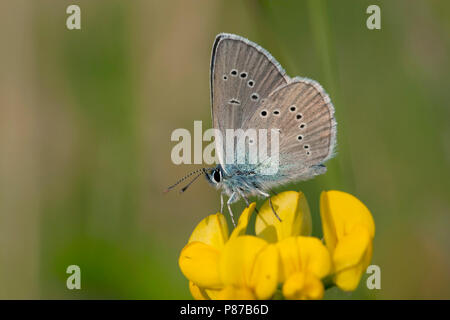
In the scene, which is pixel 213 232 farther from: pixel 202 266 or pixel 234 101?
pixel 234 101

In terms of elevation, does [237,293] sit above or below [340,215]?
below

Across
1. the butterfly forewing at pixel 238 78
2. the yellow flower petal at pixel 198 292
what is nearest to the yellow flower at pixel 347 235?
the yellow flower petal at pixel 198 292

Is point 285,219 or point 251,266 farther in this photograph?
point 285,219

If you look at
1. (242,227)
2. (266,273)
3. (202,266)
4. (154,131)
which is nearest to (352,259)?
(266,273)

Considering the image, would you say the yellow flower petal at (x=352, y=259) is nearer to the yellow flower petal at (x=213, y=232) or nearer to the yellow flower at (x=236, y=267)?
the yellow flower at (x=236, y=267)

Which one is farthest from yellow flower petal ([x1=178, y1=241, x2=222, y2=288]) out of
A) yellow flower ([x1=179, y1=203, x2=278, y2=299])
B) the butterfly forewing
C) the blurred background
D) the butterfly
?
the blurred background

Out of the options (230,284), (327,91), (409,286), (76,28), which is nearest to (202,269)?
(230,284)

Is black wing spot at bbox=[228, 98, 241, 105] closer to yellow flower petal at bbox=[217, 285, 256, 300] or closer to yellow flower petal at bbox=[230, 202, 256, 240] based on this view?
yellow flower petal at bbox=[230, 202, 256, 240]
